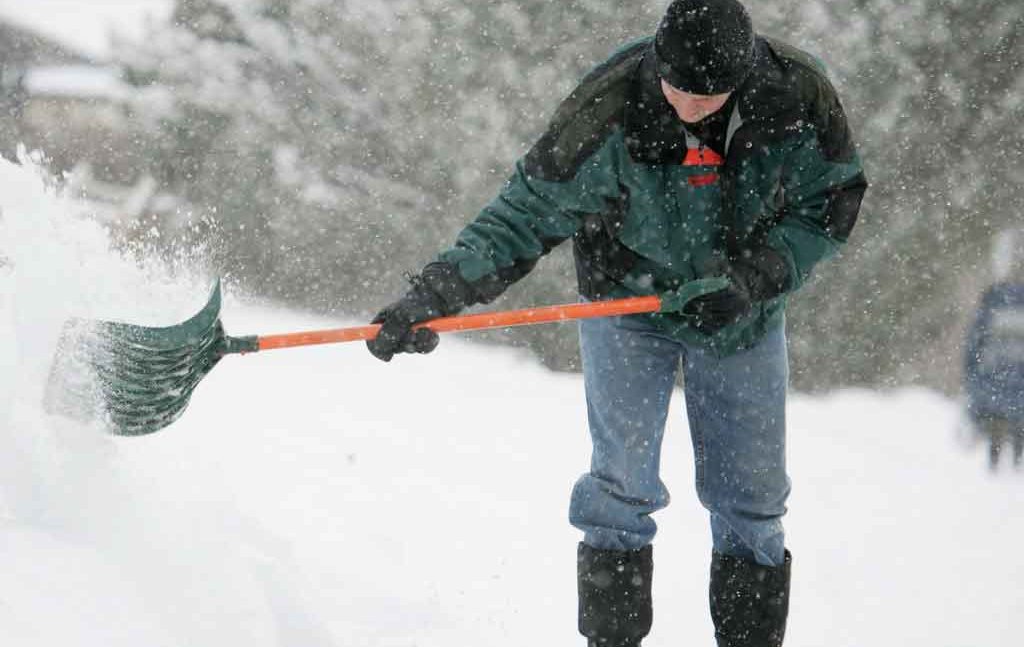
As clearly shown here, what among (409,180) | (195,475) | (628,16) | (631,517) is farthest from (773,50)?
(409,180)

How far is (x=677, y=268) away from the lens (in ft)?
8.21

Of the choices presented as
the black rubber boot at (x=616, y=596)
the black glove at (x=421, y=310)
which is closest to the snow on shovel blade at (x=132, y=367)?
the black glove at (x=421, y=310)

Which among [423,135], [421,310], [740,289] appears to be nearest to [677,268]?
[740,289]

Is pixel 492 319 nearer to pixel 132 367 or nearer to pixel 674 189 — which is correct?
pixel 674 189

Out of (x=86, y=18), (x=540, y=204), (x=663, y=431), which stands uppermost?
(x=86, y=18)

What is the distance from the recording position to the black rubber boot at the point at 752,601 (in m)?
2.56

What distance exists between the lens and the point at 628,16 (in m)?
6.16

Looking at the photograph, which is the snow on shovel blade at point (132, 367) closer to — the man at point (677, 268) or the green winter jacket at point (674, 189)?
the man at point (677, 268)

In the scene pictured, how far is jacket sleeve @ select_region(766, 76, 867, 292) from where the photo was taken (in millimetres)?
2365

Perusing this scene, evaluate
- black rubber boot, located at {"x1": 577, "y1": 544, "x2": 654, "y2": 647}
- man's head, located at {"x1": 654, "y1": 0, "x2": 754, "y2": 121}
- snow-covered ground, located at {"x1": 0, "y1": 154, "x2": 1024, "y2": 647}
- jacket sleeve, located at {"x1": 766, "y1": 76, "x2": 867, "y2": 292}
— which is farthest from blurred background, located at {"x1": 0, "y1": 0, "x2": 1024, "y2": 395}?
man's head, located at {"x1": 654, "y1": 0, "x2": 754, "y2": 121}

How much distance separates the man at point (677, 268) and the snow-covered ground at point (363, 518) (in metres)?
0.66

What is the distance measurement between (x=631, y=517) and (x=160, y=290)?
1.85 m

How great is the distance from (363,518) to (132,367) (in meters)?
1.34

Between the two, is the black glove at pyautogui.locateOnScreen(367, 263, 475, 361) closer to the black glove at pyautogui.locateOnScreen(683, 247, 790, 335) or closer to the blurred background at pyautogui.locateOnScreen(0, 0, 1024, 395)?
the black glove at pyautogui.locateOnScreen(683, 247, 790, 335)
